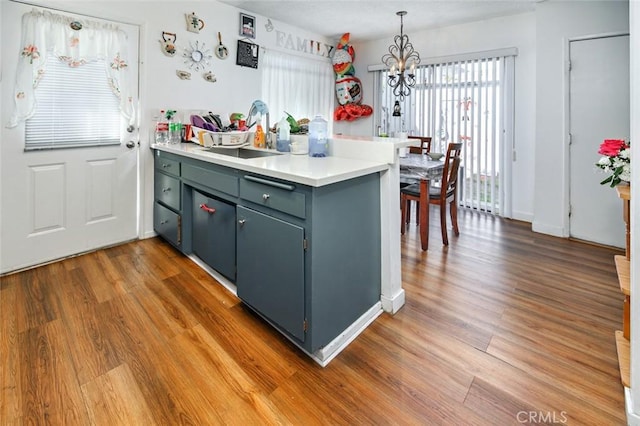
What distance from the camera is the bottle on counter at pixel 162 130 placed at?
3.23 metres

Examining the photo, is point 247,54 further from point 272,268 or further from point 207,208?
Result: point 272,268

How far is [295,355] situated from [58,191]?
2.38m

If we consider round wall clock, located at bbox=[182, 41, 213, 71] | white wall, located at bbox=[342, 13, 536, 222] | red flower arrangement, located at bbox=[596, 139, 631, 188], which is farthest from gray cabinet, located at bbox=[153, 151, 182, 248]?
white wall, located at bbox=[342, 13, 536, 222]

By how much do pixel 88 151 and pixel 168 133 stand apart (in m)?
0.67

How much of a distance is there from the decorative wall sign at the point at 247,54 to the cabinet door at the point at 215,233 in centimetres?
199

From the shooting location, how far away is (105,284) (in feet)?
7.80

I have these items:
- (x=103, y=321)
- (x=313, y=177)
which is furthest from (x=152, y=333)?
(x=313, y=177)

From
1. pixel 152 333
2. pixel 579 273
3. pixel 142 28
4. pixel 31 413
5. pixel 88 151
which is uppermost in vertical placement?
pixel 142 28

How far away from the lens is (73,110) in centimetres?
274

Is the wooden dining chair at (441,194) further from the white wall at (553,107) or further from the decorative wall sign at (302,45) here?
the decorative wall sign at (302,45)

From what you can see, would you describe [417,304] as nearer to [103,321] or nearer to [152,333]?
[152,333]

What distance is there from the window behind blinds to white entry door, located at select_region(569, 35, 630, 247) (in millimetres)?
4243

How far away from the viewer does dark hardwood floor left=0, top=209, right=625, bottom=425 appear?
1.34m

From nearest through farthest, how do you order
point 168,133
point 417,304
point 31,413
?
1. point 31,413
2. point 417,304
3. point 168,133
